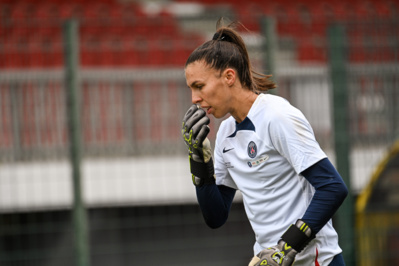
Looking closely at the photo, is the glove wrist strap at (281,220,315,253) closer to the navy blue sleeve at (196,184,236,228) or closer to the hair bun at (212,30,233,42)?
the navy blue sleeve at (196,184,236,228)

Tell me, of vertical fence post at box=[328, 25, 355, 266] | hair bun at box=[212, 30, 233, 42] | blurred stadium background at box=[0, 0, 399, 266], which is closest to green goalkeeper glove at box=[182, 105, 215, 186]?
hair bun at box=[212, 30, 233, 42]

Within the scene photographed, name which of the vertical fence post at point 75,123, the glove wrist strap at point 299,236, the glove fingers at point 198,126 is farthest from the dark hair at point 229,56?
the vertical fence post at point 75,123

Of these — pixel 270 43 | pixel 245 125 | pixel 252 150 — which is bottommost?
pixel 252 150

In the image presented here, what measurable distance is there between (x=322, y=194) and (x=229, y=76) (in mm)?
672

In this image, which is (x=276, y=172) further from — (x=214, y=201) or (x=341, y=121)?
(x=341, y=121)

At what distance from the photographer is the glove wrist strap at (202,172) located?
3.29 meters

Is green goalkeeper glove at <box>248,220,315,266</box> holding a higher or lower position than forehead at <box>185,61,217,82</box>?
lower

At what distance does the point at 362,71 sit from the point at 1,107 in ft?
11.1

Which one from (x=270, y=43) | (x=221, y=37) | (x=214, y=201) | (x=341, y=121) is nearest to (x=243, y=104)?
(x=221, y=37)

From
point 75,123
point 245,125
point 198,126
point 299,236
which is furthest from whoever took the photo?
point 75,123

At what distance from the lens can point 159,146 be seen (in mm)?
7363

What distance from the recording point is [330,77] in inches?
251

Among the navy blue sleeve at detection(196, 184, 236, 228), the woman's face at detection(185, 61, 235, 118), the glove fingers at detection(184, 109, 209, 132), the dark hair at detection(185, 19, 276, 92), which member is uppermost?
the dark hair at detection(185, 19, 276, 92)

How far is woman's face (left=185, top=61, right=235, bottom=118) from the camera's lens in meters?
3.15
